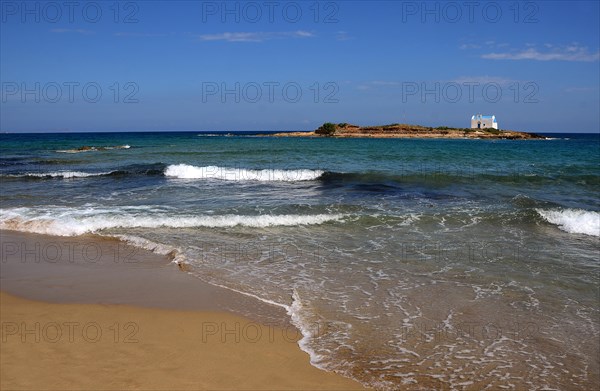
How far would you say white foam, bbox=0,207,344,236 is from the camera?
10.0 metres

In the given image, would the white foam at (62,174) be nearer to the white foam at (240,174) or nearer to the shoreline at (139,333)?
the white foam at (240,174)

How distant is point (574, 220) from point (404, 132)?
60.9m

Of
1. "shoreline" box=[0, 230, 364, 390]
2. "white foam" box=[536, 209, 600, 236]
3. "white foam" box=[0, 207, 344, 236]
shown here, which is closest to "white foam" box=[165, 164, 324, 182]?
"white foam" box=[0, 207, 344, 236]

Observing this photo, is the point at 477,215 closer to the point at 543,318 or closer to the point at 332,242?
the point at 332,242

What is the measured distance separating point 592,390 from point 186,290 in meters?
4.64

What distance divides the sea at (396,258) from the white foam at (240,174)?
185cm

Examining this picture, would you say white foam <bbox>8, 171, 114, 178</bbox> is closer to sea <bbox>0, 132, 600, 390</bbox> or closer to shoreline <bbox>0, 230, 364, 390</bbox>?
sea <bbox>0, 132, 600, 390</bbox>

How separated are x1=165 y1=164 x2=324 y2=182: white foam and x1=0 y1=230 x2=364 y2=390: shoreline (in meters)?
13.1

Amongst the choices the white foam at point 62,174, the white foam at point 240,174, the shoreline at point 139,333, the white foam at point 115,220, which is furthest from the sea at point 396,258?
the white foam at point 62,174

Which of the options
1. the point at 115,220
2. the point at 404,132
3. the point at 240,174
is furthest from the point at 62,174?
the point at 404,132

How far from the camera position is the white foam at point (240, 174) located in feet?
66.5

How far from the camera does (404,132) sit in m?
70.4

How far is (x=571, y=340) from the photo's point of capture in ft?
16.2

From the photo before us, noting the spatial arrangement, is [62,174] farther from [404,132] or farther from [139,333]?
[404,132]
